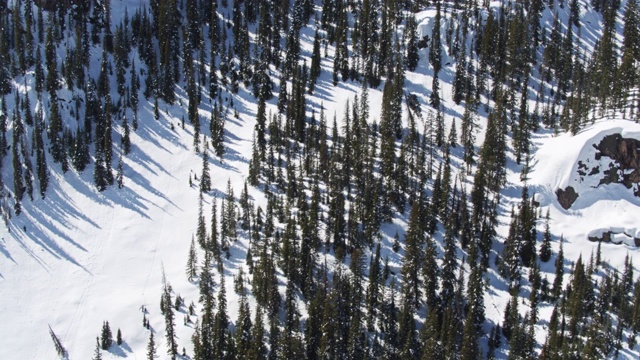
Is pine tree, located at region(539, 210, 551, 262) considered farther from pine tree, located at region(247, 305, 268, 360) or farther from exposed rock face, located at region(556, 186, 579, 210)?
pine tree, located at region(247, 305, 268, 360)

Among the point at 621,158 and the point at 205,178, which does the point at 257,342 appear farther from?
the point at 621,158

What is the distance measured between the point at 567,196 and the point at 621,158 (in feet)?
47.5

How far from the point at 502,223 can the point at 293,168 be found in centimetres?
4432

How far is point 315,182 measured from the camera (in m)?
116

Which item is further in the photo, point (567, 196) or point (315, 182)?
point (567, 196)

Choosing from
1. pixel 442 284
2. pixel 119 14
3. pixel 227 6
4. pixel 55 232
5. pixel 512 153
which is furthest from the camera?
pixel 227 6

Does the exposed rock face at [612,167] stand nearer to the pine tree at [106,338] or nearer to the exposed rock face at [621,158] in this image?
the exposed rock face at [621,158]

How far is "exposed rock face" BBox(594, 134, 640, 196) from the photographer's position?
123938mm

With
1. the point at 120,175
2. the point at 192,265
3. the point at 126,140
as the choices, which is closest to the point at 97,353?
the point at 192,265

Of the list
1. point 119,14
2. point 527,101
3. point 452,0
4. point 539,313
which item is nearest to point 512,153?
point 527,101

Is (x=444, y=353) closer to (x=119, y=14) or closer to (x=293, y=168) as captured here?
(x=293, y=168)

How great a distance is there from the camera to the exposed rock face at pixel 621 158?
123938 millimetres

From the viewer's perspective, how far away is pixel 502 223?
120m

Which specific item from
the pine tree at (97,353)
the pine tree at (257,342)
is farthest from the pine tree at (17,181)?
the pine tree at (257,342)
